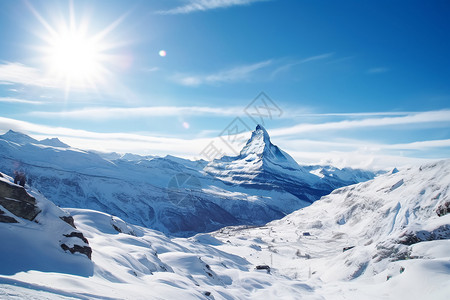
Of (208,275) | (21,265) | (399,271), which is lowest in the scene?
(208,275)

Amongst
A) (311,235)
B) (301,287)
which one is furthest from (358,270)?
(311,235)

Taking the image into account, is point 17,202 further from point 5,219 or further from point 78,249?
point 78,249

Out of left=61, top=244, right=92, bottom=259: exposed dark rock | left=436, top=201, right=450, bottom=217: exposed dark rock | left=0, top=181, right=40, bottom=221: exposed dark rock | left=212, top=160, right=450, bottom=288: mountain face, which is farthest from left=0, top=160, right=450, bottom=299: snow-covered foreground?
left=436, top=201, right=450, bottom=217: exposed dark rock

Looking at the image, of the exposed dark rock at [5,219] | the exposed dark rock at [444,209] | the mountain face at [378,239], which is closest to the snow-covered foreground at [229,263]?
the mountain face at [378,239]

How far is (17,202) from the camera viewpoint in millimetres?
22516

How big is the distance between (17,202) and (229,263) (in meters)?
57.9

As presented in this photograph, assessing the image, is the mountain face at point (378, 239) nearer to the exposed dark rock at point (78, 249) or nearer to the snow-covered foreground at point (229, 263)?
the snow-covered foreground at point (229, 263)

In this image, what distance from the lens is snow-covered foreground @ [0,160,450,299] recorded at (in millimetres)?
17875

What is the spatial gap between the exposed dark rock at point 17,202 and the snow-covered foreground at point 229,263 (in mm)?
796

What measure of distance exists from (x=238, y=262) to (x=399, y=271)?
Answer: 141 ft

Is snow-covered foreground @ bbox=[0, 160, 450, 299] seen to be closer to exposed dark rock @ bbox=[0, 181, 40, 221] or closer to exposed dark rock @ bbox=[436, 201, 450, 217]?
exposed dark rock @ bbox=[0, 181, 40, 221]

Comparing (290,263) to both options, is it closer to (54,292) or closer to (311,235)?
(311,235)

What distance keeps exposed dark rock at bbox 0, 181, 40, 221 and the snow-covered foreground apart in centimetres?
80

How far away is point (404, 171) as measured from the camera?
173m
